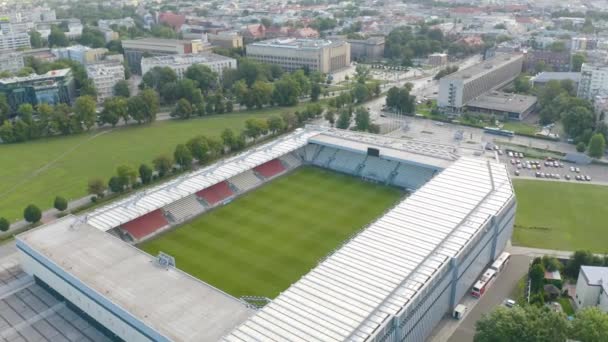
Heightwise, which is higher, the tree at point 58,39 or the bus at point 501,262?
the tree at point 58,39

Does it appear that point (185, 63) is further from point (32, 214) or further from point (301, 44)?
point (32, 214)

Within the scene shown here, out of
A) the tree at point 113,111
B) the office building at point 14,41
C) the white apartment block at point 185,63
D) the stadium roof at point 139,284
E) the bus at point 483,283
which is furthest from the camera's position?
the office building at point 14,41

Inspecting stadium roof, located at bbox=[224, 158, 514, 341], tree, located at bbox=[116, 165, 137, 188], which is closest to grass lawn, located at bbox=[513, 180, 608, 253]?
stadium roof, located at bbox=[224, 158, 514, 341]

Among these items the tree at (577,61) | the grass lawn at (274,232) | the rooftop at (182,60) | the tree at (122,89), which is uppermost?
the rooftop at (182,60)

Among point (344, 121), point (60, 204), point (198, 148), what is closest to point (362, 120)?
point (344, 121)

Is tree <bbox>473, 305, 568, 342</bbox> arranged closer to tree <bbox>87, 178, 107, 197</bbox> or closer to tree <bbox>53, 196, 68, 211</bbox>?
tree <bbox>53, 196, 68, 211</bbox>

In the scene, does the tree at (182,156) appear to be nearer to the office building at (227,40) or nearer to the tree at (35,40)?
the office building at (227,40)

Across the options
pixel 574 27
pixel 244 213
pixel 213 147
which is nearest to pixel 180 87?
pixel 213 147

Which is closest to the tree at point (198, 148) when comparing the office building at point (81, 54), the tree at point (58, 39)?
the office building at point (81, 54)

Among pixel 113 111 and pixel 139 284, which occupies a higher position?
pixel 113 111
